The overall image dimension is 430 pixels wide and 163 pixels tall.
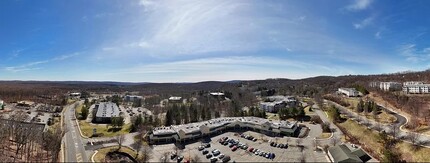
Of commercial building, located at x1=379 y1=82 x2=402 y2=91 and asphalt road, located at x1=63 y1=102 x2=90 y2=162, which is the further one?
commercial building, located at x1=379 y1=82 x2=402 y2=91

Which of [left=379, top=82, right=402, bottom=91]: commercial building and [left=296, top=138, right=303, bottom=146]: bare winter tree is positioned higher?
[left=379, top=82, right=402, bottom=91]: commercial building

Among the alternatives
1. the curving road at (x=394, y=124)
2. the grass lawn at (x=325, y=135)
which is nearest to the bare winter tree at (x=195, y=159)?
the grass lawn at (x=325, y=135)

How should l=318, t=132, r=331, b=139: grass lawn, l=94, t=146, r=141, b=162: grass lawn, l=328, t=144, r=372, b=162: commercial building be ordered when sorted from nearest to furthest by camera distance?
1. l=328, t=144, r=372, b=162: commercial building
2. l=94, t=146, r=141, b=162: grass lawn
3. l=318, t=132, r=331, b=139: grass lawn

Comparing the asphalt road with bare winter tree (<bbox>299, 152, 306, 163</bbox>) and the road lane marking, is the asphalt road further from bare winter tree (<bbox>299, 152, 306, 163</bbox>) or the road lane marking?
bare winter tree (<bbox>299, 152, 306, 163</bbox>)

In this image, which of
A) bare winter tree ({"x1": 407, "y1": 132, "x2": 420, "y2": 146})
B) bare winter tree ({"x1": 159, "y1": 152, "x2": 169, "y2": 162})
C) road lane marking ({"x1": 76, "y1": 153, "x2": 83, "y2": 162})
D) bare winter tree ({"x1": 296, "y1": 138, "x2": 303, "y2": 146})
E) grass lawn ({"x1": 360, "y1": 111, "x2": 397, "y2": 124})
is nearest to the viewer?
road lane marking ({"x1": 76, "y1": 153, "x2": 83, "y2": 162})

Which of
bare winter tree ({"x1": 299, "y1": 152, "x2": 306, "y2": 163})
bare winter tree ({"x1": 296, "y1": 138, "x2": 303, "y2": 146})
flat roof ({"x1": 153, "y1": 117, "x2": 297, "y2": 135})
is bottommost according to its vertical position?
bare winter tree ({"x1": 299, "y1": 152, "x2": 306, "y2": 163})

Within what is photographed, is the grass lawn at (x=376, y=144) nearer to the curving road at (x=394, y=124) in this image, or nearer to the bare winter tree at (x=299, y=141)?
the curving road at (x=394, y=124)

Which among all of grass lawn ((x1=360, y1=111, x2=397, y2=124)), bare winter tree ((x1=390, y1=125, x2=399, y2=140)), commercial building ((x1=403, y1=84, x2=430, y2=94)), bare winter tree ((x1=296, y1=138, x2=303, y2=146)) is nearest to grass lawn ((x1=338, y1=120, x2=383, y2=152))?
bare winter tree ((x1=390, y1=125, x2=399, y2=140))

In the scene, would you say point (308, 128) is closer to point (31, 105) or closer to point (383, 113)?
point (383, 113)
